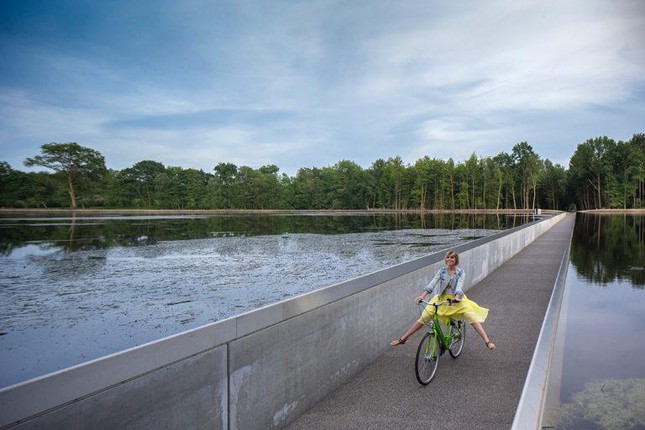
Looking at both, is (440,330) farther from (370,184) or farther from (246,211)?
(370,184)

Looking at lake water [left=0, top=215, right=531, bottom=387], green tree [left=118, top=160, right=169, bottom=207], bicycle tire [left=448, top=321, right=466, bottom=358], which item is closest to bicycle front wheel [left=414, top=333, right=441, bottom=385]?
bicycle tire [left=448, top=321, right=466, bottom=358]

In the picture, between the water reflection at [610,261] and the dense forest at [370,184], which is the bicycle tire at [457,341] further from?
the dense forest at [370,184]

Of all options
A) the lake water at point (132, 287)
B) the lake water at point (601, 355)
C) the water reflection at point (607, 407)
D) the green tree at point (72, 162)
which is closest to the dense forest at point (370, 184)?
the green tree at point (72, 162)

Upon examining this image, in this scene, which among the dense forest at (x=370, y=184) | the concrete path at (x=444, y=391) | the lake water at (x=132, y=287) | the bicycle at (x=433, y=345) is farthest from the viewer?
the dense forest at (x=370, y=184)

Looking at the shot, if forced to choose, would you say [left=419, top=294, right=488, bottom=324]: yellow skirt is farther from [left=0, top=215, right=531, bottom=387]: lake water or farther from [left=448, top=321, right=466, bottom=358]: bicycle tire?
[left=0, top=215, right=531, bottom=387]: lake water

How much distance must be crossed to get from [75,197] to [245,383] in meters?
130

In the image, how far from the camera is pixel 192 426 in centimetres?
353

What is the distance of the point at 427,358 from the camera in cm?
560

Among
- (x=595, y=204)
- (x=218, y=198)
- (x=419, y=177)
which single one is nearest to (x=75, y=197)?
(x=218, y=198)

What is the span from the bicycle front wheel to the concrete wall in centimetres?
88

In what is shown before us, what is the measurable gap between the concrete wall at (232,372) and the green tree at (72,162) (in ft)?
401

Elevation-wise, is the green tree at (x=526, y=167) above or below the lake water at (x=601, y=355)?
above

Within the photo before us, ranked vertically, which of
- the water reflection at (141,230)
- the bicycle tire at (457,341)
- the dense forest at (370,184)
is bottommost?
the water reflection at (141,230)

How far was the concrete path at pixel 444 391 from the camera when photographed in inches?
185
